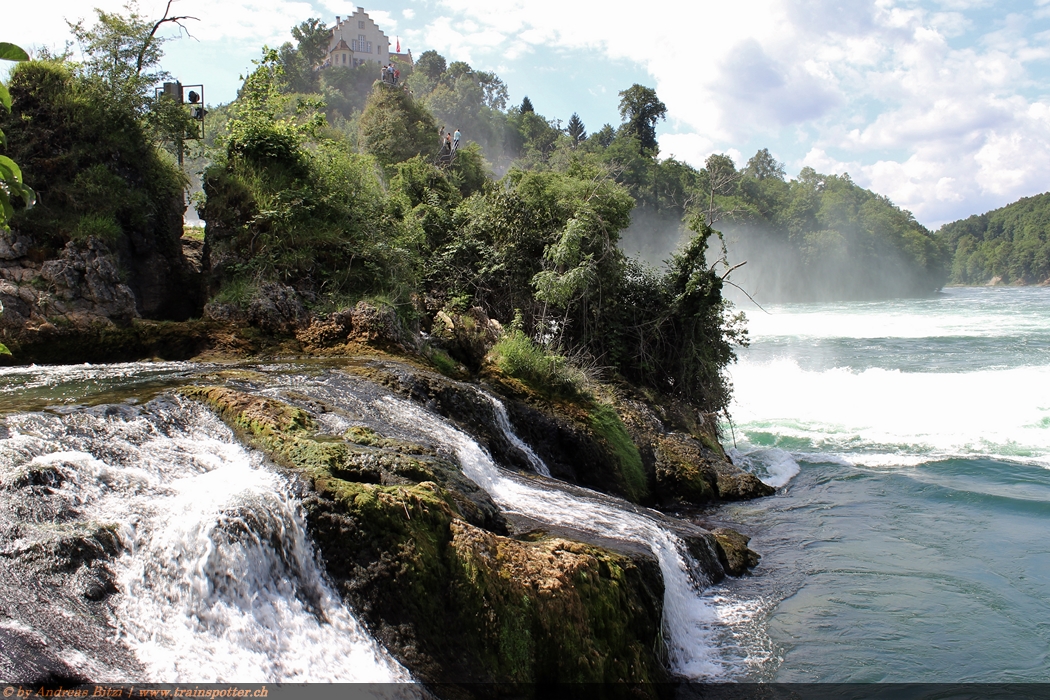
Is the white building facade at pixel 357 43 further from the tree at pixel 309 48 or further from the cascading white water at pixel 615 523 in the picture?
the cascading white water at pixel 615 523

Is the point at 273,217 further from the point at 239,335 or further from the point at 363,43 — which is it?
the point at 363,43

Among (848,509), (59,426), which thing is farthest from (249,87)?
(848,509)

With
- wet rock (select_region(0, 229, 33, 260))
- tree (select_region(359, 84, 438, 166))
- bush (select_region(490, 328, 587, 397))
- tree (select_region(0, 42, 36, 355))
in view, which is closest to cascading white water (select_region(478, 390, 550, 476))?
bush (select_region(490, 328, 587, 397))

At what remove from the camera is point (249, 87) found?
1252cm

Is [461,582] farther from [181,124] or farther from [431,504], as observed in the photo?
[181,124]

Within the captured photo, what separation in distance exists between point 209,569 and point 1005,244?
5908 inches

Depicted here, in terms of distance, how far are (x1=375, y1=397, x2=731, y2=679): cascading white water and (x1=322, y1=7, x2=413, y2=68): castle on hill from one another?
89246 mm

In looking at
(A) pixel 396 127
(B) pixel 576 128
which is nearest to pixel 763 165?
(B) pixel 576 128

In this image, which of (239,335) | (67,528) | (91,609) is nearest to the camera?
(91,609)

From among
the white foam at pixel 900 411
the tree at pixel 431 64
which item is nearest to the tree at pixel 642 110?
the tree at pixel 431 64

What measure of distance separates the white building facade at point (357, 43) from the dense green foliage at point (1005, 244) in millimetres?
81663

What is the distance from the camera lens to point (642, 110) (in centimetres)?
8112

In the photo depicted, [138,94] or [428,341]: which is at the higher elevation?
[138,94]

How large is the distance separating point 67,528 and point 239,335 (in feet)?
18.8
